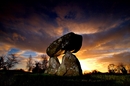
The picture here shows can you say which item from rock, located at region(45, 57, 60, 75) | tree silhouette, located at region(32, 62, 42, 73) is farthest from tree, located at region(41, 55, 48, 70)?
rock, located at region(45, 57, 60, 75)

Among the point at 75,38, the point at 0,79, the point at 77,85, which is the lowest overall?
the point at 77,85

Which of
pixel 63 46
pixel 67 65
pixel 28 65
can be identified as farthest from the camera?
pixel 28 65

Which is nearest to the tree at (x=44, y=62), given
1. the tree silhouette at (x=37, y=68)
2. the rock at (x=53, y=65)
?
the tree silhouette at (x=37, y=68)

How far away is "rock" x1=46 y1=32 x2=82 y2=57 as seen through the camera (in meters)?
23.9

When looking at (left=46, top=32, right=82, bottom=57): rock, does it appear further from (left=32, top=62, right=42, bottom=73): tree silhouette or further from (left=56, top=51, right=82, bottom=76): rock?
(left=32, top=62, right=42, bottom=73): tree silhouette

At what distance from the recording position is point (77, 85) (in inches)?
414

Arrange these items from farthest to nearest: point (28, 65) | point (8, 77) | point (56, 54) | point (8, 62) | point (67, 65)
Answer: point (28, 65)
point (8, 62)
point (56, 54)
point (67, 65)
point (8, 77)

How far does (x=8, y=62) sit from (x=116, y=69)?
3806 centimetres

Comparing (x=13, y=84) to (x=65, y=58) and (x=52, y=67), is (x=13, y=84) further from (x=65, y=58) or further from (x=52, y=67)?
(x=52, y=67)

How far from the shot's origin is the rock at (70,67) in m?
21.5

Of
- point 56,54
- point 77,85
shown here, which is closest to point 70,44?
point 56,54

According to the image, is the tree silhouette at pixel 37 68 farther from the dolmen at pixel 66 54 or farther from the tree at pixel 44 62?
the dolmen at pixel 66 54

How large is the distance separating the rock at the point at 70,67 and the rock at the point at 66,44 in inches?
72.3

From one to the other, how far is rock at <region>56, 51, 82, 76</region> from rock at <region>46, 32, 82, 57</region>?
1.84 meters
